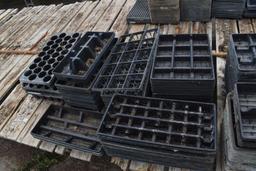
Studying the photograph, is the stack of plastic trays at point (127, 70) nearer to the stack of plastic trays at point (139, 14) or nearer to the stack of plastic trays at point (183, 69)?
the stack of plastic trays at point (183, 69)

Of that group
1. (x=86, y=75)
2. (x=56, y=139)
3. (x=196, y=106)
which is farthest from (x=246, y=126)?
(x=56, y=139)

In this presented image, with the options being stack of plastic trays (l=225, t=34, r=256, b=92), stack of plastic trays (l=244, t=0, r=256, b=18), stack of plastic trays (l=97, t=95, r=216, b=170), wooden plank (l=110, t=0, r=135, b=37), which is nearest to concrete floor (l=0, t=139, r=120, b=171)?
stack of plastic trays (l=97, t=95, r=216, b=170)

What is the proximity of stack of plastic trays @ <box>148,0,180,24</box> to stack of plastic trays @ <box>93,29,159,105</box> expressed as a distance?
96cm

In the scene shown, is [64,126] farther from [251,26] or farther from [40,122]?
[251,26]

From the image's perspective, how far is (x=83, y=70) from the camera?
10.9 ft

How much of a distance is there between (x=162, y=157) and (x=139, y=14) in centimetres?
289

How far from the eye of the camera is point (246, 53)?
2.74 m

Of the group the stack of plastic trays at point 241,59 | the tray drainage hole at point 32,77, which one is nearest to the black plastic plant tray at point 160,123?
the stack of plastic trays at point 241,59

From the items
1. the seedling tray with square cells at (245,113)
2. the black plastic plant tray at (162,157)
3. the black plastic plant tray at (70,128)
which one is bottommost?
the black plastic plant tray at (162,157)

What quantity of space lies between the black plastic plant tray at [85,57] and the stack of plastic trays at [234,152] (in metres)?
1.58

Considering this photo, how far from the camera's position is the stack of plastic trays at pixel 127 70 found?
113 inches

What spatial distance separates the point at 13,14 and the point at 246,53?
5414 millimetres

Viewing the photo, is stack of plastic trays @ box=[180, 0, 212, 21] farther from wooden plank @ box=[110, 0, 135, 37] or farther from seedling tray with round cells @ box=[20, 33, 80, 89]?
seedling tray with round cells @ box=[20, 33, 80, 89]

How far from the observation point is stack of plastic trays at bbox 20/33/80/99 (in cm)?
346
